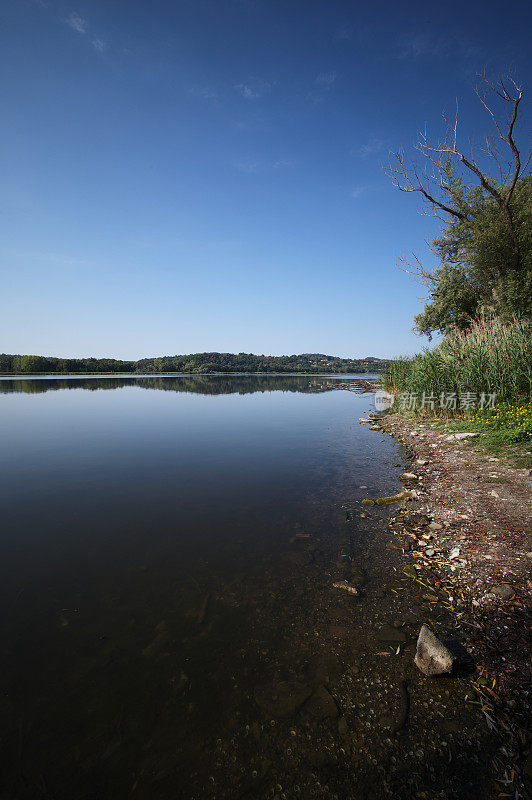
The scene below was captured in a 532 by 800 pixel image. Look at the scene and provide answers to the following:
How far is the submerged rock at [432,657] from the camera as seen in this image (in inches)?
131

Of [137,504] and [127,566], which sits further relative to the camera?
[137,504]

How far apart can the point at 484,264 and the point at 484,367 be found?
13489 mm

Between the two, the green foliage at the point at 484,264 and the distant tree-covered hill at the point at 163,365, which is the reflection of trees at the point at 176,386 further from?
the distant tree-covered hill at the point at 163,365

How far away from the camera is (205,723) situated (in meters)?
3.05

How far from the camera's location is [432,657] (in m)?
3.40

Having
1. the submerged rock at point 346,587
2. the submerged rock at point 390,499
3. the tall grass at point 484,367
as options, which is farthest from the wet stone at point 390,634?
the tall grass at point 484,367

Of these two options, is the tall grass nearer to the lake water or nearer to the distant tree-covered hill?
the lake water

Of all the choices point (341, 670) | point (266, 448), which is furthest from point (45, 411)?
point (341, 670)

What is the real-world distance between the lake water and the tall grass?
8.82m

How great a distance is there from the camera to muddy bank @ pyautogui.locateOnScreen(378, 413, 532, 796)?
291 cm

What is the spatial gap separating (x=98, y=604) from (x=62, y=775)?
219cm

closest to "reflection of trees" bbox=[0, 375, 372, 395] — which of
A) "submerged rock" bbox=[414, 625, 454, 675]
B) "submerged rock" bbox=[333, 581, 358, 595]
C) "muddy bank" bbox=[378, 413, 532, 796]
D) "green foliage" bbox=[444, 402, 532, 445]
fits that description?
"green foliage" bbox=[444, 402, 532, 445]

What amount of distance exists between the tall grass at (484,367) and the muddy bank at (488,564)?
517 centimetres

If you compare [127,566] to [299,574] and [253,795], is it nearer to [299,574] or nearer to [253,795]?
[299,574]
